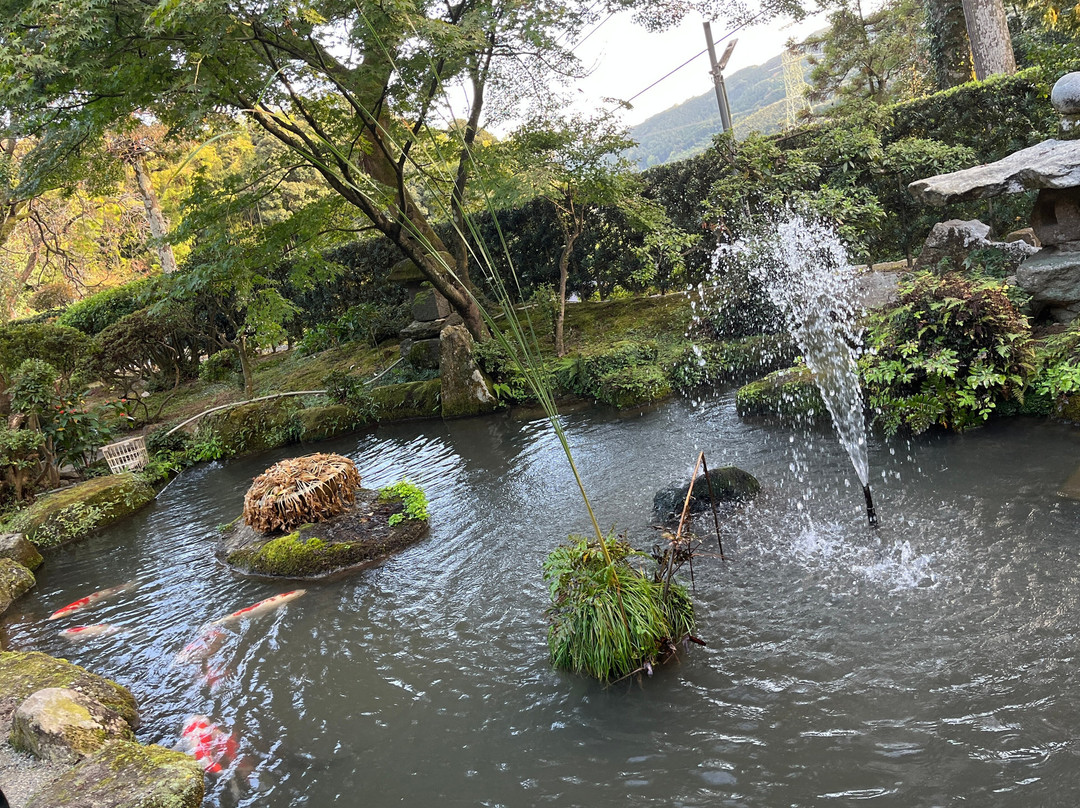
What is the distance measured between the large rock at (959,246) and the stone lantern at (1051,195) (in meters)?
0.88

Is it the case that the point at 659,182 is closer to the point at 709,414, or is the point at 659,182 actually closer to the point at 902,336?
the point at 709,414

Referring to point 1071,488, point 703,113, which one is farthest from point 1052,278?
point 703,113

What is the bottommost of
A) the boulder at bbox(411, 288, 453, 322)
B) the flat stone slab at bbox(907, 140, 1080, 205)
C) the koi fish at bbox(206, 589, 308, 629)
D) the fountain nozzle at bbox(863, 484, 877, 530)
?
the fountain nozzle at bbox(863, 484, 877, 530)

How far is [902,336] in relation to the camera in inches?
249

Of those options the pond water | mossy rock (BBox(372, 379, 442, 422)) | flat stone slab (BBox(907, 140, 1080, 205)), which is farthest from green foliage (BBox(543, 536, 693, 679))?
mossy rock (BBox(372, 379, 442, 422))

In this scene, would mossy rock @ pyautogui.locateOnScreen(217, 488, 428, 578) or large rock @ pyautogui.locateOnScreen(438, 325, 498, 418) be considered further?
large rock @ pyautogui.locateOnScreen(438, 325, 498, 418)

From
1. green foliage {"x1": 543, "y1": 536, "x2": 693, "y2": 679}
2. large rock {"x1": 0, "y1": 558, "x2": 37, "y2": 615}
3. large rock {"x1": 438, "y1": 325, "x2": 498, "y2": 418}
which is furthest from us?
large rock {"x1": 438, "y1": 325, "x2": 498, "y2": 418}

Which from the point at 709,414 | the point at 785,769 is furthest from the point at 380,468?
the point at 785,769

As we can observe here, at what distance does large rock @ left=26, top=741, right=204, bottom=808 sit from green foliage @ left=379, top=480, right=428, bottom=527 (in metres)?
3.15

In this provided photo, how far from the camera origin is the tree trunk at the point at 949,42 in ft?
48.4

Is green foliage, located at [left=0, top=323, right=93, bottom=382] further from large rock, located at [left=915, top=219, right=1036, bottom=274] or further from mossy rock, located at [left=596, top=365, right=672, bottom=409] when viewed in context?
large rock, located at [left=915, top=219, right=1036, bottom=274]

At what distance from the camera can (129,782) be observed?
331 centimetres

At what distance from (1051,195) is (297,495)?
822cm

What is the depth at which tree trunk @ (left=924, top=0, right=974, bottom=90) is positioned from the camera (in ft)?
48.4
